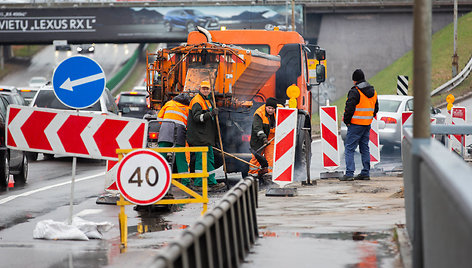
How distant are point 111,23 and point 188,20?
6.08 m

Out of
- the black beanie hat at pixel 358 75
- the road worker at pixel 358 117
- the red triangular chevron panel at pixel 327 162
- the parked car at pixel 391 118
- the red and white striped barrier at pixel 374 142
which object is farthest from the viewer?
the parked car at pixel 391 118

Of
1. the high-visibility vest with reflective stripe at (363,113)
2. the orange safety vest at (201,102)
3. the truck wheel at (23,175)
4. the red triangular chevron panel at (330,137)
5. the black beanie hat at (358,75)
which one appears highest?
the black beanie hat at (358,75)

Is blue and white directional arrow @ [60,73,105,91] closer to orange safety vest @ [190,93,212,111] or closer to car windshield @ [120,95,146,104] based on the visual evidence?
orange safety vest @ [190,93,212,111]

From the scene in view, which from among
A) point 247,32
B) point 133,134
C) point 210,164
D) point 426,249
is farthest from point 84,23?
point 426,249

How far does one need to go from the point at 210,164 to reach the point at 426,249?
10.6 metres

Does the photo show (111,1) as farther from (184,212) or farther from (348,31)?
(184,212)

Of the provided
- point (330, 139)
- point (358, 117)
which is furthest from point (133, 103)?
point (358, 117)

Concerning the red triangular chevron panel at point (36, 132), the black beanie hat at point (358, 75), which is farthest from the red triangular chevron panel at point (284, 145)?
the red triangular chevron panel at point (36, 132)

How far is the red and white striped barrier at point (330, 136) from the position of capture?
18109 millimetres

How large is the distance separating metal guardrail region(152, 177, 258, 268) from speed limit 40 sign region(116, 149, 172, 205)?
0.95 m

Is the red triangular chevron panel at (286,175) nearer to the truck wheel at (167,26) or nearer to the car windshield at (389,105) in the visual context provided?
the car windshield at (389,105)

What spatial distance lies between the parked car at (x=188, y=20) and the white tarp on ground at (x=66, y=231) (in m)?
57.9

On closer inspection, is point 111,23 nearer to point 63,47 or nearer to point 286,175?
point 63,47

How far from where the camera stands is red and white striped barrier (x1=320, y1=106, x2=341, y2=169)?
59.4 feet
